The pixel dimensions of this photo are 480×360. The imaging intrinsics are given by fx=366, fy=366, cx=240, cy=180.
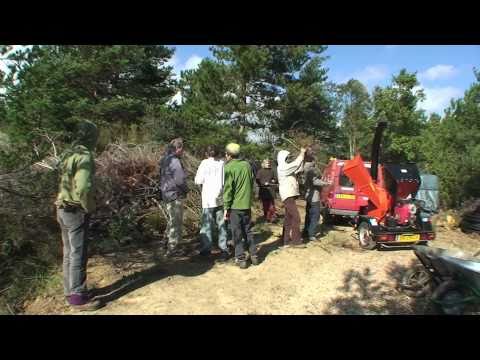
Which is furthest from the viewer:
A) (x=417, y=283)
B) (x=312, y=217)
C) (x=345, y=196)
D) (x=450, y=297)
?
(x=345, y=196)

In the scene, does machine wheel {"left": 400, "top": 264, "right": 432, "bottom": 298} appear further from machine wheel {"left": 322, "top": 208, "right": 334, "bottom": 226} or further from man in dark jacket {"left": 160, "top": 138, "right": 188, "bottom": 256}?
machine wheel {"left": 322, "top": 208, "right": 334, "bottom": 226}

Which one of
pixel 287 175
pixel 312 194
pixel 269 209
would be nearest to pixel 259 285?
pixel 287 175

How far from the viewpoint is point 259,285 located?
5285 millimetres

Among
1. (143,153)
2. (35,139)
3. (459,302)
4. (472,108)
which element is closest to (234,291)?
(459,302)

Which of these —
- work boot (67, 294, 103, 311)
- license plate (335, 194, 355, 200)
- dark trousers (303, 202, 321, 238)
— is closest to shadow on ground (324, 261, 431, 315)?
dark trousers (303, 202, 321, 238)

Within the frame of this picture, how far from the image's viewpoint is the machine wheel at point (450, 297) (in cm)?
439

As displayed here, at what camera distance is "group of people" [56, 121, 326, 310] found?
161 inches

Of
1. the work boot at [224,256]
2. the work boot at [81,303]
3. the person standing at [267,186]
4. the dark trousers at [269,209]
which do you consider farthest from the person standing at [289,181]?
the work boot at [81,303]

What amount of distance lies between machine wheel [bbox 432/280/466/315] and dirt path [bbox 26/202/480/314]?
39 cm

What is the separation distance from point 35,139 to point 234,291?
3538 millimetres

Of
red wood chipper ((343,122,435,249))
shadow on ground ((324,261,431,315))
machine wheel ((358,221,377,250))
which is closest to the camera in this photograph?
shadow on ground ((324,261,431,315))

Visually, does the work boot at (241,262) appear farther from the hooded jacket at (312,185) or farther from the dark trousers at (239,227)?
the hooded jacket at (312,185)

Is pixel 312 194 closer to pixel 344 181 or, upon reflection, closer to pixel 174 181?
pixel 344 181

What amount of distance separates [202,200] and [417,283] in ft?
11.8
